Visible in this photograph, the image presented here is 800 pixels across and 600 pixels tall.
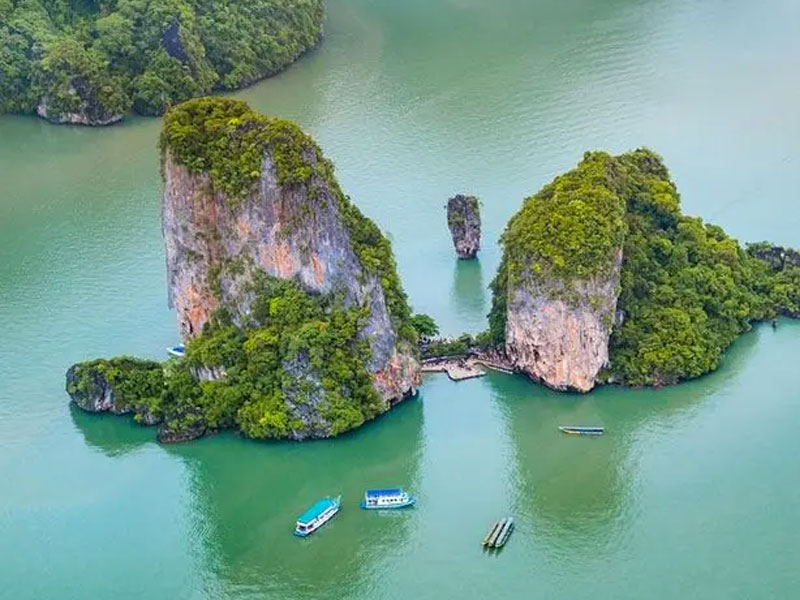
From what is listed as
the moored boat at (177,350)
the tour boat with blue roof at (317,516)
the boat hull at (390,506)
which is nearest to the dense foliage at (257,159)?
the boat hull at (390,506)

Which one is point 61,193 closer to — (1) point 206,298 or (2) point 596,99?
(1) point 206,298

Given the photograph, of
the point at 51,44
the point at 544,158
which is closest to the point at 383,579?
the point at 544,158

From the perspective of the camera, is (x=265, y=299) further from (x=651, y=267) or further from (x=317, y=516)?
(x=651, y=267)

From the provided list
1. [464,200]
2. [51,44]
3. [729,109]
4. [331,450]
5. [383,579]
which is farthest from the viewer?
[51,44]

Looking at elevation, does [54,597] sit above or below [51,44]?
below

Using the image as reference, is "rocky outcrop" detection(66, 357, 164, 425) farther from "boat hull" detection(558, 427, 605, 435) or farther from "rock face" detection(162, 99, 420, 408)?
"boat hull" detection(558, 427, 605, 435)

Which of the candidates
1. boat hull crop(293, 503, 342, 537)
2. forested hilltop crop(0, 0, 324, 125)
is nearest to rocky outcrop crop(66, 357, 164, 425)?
boat hull crop(293, 503, 342, 537)
